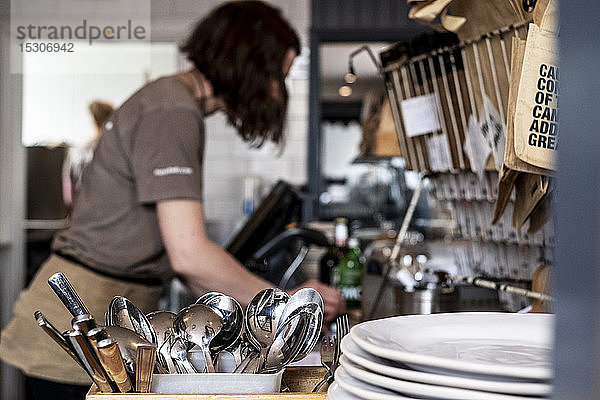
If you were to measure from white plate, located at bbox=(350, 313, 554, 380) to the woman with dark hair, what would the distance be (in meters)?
0.89

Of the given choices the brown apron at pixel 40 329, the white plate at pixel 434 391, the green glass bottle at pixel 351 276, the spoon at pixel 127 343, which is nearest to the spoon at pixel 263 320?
the spoon at pixel 127 343

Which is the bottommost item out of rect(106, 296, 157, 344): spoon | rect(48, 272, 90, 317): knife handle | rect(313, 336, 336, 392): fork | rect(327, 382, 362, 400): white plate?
rect(313, 336, 336, 392): fork

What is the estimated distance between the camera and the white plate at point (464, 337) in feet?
1.87

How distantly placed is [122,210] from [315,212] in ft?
8.81

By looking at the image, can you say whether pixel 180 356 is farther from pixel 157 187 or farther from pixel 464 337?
pixel 157 187

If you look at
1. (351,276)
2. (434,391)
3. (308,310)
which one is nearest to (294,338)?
(308,310)

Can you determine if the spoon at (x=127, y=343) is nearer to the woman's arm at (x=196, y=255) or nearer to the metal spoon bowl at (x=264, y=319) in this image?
the metal spoon bowl at (x=264, y=319)

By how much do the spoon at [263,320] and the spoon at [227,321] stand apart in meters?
0.01

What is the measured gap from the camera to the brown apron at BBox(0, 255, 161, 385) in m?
1.61

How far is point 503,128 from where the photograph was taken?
1097 millimetres

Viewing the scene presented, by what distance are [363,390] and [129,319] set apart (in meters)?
0.28

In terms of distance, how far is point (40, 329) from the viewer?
1.67 m

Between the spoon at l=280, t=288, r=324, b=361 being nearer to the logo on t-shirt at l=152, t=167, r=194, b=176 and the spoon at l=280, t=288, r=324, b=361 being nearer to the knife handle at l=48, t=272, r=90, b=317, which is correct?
the knife handle at l=48, t=272, r=90, b=317

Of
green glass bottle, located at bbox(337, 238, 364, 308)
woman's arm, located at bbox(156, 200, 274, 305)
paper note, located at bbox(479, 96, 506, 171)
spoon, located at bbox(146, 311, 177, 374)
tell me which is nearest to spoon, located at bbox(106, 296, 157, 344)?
spoon, located at bbox(146, 311, 177, 374)
